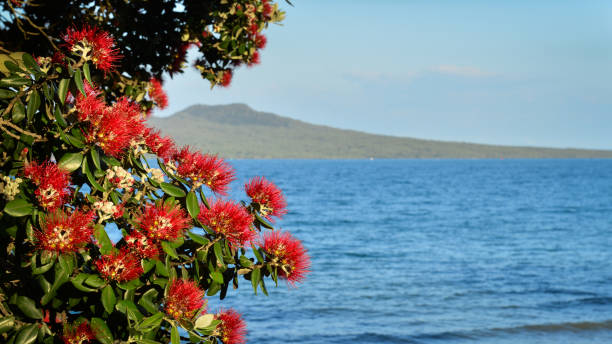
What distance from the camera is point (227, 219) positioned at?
2684 mm

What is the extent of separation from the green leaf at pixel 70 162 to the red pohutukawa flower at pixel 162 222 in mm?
327

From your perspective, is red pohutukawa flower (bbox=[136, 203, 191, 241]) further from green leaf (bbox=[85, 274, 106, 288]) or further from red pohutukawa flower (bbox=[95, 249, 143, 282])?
green leaf (bbox=[85, 274, 106, 288])

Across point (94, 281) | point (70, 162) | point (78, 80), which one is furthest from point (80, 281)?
point (78, 80)

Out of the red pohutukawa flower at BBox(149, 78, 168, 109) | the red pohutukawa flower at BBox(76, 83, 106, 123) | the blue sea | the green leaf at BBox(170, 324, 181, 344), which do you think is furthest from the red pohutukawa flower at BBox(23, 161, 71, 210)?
the red pohutukawa flower at BBox(149, 78, 168, 109)

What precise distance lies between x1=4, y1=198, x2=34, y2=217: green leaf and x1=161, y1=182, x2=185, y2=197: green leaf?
53cm

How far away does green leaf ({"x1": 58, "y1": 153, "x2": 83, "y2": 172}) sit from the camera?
236cm

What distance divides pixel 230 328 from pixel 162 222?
96cm

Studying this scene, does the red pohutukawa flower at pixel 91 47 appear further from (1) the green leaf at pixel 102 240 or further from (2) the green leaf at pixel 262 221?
(2) the green leaf at pixel 262 221

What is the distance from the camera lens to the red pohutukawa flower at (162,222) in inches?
95.0

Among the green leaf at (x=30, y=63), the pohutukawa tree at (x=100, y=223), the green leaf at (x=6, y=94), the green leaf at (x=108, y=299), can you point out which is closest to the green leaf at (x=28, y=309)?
the pohutukawa tree at (x=100, y=223)

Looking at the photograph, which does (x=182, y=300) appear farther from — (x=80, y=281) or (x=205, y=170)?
(x=205, y=170)

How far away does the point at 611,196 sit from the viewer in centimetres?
7738

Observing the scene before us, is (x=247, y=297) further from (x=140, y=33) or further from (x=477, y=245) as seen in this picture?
(x=477, y=245)

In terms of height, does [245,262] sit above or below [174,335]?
above
